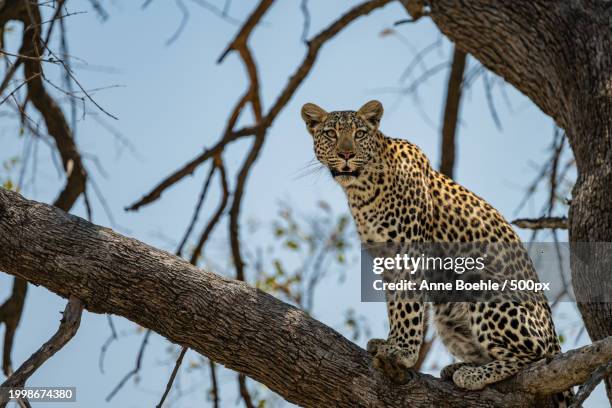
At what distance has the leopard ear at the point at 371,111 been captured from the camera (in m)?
7.42

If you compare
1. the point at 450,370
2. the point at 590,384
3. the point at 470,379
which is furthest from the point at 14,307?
the point at 590,384

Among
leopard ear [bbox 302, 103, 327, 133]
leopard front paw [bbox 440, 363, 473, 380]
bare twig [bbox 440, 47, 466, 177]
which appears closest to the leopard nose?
leopard ear [bbox 302, 103, 327, 133]

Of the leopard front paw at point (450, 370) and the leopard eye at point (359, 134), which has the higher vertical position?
the leopard eye at point (359, 134)

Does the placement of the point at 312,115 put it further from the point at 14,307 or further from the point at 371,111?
the point at 14,307

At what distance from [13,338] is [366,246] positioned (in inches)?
111

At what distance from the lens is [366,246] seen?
7133mm

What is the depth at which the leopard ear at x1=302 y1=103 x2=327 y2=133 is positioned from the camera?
24.9 feet

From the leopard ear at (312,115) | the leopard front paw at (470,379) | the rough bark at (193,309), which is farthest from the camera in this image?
the leopard ear at (312,115)

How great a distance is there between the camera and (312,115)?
761cm

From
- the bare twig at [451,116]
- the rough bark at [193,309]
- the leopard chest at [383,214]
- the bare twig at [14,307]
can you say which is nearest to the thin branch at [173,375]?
the rough bark at [193,309]

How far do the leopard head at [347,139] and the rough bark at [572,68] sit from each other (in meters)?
1.13

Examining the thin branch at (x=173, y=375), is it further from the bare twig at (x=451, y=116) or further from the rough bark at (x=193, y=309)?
the bare twig at (x=451, y=116)

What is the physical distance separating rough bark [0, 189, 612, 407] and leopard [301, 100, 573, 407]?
32 cm

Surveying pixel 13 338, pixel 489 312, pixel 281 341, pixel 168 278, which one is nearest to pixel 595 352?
pixel 489 312
